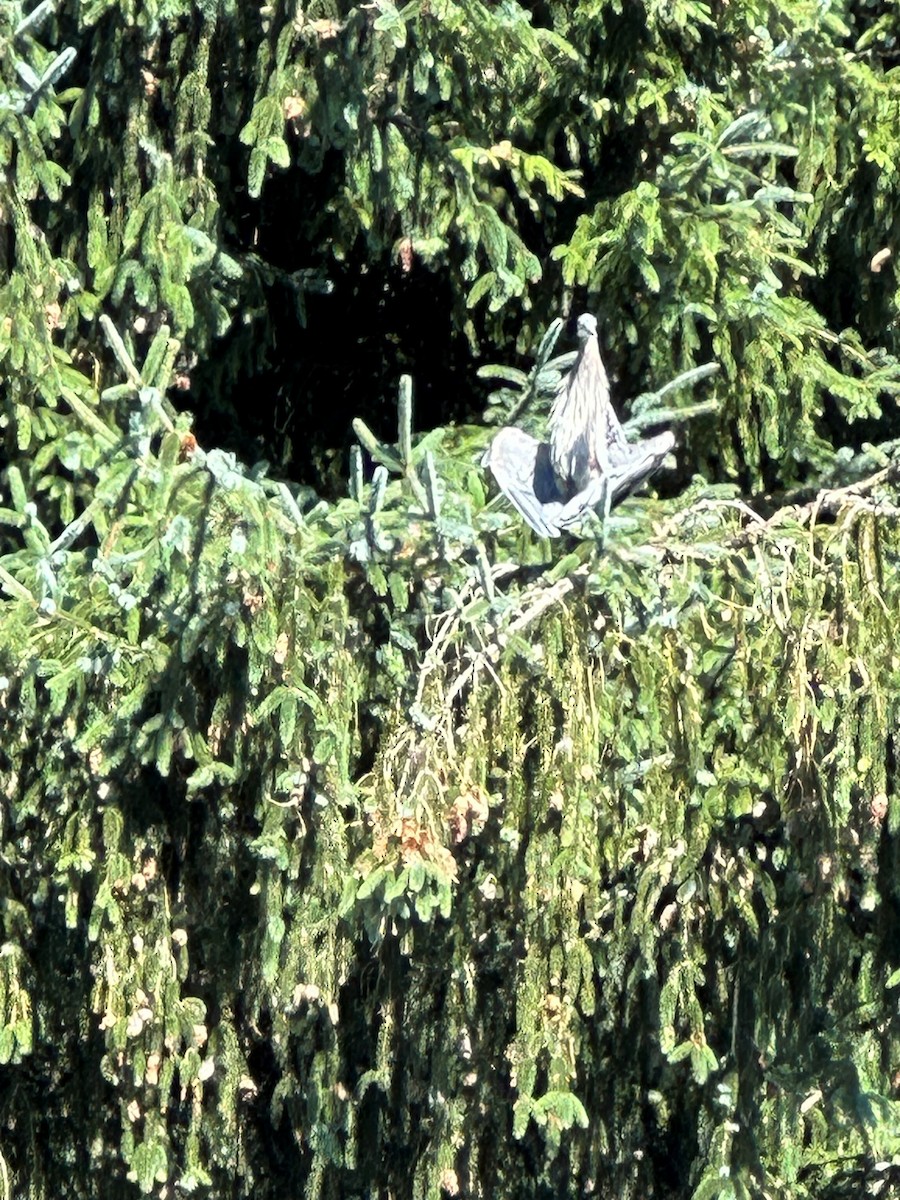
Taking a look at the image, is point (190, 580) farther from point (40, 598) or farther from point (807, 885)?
point (807, 885)

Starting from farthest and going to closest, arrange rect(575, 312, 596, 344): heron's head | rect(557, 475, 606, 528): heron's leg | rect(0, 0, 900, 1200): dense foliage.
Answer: rect(575, 312, 596, 344): heron's head, rect(557, 475, 606, 528): heron's leg, rect(0, 0, 900, 1200): dense foliage

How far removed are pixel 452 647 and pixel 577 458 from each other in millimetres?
508

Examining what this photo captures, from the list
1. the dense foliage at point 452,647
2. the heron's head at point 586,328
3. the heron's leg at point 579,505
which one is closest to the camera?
the dense foliage at point 452,647

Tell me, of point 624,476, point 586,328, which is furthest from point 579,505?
point 586,328

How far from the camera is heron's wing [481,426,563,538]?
153 inches

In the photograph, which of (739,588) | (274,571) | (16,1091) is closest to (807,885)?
(739,588)

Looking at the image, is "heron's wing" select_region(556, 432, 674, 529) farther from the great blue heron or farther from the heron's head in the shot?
the heron's head

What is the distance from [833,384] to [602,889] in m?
1.46

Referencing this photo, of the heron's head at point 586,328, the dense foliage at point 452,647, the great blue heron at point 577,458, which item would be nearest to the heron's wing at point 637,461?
the great blue heron at point 577,458

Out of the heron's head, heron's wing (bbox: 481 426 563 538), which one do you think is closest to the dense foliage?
heron's wing (bbox: 481 426 563 538)

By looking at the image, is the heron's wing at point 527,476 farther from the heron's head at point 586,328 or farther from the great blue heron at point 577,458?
the heron's head at point 586,328

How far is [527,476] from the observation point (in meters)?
4.02

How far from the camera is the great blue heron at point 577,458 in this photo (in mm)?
3895

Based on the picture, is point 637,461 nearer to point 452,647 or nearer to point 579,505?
point 579,505
